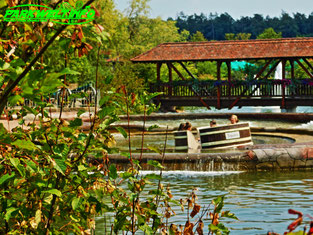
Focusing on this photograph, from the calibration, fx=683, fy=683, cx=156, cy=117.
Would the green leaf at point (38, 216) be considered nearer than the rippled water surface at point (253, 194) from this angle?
Yes

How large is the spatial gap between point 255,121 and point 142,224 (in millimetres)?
22018

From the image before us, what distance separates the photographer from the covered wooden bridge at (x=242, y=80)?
31.6m

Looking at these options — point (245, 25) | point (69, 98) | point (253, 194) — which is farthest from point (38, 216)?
point (245, 25)

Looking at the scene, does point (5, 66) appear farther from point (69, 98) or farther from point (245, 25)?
point (245, 25)

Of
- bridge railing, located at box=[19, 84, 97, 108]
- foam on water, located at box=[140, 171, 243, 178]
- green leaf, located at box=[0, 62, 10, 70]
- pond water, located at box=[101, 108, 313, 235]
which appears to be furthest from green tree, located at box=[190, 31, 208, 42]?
green leaf, located at box=[0, 62, 10, 70]

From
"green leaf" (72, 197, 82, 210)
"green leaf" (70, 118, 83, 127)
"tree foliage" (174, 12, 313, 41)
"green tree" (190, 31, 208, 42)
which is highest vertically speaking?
"tree foliage" (174, 12, 313, 41)

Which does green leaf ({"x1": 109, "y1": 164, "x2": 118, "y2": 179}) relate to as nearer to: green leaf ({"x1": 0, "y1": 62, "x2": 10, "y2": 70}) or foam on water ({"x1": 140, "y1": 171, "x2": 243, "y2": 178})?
green leaf ({"x1": 0, "y1": 62, "x2": 10, "y2": 70})

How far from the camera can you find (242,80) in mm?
32969

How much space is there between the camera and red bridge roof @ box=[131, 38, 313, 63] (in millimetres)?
32062

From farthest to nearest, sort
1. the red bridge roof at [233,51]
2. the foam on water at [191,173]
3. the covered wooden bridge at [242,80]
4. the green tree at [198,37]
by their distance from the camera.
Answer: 1. the green tree at [198,37]
2. the red bridge roof at [233,51]
3. the covered wooden bridge at [242,80]
4. the foam on water at [191,173]

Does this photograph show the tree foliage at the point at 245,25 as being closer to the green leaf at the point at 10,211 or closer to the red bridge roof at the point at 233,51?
the red bridge roof at the point at 233,51

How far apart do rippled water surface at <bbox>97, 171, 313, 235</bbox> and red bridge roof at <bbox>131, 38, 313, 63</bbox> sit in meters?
19.7

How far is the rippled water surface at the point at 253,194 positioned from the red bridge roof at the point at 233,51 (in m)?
19.7


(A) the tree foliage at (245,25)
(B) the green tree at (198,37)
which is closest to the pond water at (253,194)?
(B) the green tree at (198,37)
